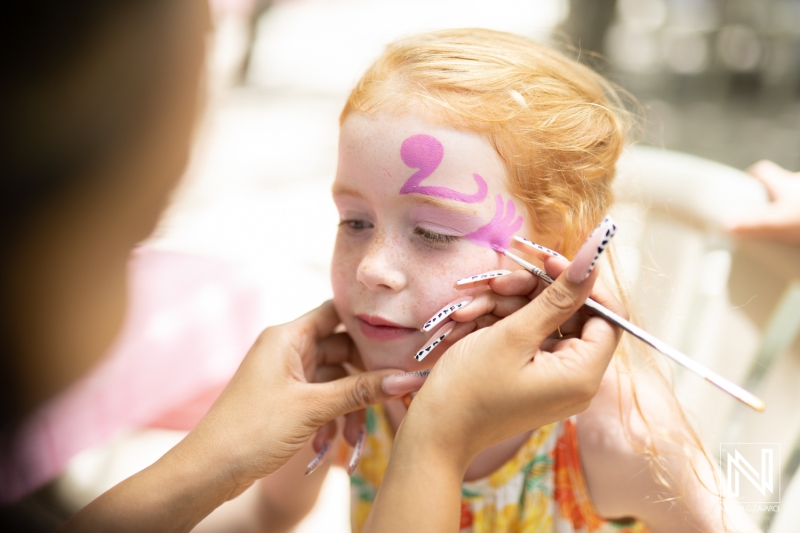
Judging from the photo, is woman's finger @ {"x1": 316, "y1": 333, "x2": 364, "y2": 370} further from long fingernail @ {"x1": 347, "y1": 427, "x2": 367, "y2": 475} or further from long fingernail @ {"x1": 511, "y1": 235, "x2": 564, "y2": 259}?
long fingernail @ {"x1": 511, "y1": 235, "x2": 564, "y2": 259}

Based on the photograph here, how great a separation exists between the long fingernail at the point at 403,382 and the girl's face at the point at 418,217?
0.06m

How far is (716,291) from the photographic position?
115 cm

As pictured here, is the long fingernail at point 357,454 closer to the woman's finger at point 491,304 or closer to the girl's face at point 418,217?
the girl's face at point 418,217

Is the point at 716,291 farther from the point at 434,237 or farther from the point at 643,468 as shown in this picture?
the point at 434,237

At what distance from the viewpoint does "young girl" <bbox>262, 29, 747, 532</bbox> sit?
77 cm

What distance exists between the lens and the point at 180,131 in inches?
33.9

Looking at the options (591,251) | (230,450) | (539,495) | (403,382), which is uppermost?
(591,251)

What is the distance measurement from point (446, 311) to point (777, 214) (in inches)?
26.3

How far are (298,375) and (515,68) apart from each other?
547 millimetres

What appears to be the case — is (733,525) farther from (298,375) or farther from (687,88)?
(687,88)

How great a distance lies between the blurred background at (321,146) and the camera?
3.77 ft

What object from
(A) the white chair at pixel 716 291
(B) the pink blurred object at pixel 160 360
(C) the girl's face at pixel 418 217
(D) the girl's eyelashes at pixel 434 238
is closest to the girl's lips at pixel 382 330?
(C) the girl's face at pixel 418 217

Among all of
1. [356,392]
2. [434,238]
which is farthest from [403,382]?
[434,238]

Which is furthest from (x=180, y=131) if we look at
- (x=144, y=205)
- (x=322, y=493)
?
(x=322, y=493)
